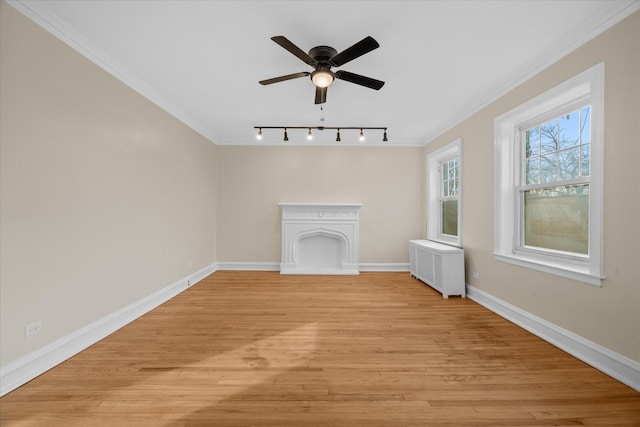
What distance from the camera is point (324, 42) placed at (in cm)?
218

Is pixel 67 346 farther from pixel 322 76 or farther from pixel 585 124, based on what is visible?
pixel 585 124

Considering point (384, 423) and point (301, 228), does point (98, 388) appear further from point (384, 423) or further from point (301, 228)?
point (301, 228)

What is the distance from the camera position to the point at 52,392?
1642 millimetres

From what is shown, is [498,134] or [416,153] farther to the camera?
[416,153]

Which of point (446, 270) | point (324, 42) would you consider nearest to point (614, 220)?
point (446, 270)

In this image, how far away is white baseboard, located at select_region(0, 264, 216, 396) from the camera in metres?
1.66

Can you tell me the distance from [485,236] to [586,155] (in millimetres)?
1316

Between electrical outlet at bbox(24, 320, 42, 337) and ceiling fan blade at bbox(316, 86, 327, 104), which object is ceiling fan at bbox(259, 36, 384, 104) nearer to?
ceiling fan blade at bbox(316, 86, 327, 104)

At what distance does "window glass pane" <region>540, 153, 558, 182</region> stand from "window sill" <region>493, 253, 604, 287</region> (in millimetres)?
826

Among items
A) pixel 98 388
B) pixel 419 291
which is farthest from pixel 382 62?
pixel 98 388

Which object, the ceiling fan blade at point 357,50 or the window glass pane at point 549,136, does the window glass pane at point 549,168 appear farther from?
the ceiling fan blade at point 357,50

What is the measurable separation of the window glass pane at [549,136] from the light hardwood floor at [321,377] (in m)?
1.86

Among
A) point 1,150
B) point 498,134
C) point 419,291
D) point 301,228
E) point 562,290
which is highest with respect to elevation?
point 498,134

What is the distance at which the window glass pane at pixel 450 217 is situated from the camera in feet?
14.1
